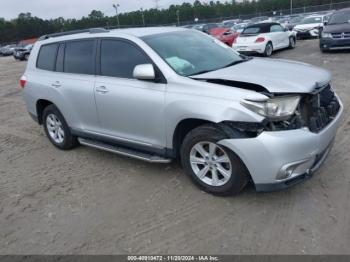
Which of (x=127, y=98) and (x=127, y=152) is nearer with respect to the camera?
(x=127, y=98)

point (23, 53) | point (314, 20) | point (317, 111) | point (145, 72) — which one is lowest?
point (23, 53)

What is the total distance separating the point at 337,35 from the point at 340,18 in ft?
3.99

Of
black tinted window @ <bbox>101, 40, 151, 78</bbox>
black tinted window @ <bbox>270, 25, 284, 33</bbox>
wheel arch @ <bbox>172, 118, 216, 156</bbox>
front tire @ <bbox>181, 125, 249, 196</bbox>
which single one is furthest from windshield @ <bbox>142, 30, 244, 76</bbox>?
black tinted window @ <bbox>270, 25, 284, 33</bbox>

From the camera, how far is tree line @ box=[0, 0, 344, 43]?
75.9 metres

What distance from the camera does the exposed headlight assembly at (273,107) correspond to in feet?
11.3

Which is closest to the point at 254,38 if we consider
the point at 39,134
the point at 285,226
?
the point at 39,134

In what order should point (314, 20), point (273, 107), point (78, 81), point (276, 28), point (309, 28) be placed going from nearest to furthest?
point (273, 107), point (78, 81), point (276, 28), point (309, 28), point (314, 20)

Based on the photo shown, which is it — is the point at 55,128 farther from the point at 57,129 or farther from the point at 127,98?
the point at 127,98

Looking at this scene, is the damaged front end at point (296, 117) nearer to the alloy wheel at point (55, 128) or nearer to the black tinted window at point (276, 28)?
the alloy wheel at point (55, 128)

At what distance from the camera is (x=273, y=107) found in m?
3.45

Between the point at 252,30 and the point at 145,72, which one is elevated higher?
the point at 145,72

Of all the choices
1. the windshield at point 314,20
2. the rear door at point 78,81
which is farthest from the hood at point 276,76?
the windshield at point 314,20

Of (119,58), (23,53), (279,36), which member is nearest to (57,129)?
(119,58)

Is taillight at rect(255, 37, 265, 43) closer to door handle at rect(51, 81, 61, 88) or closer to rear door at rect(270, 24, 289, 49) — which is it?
rear door at rect(270, 24, 289, 49)
